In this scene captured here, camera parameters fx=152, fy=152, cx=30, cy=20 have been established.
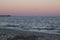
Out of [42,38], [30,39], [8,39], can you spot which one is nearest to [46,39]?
[42,38]

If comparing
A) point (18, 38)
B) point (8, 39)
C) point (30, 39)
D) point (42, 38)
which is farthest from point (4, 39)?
point (42, 38)

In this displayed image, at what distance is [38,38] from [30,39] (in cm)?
84

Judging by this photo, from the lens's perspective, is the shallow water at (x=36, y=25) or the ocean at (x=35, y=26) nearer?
the ocean at (x=35, y=26)

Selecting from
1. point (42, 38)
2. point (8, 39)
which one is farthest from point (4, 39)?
point (42, 38)

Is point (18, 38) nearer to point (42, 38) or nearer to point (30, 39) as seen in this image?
point (30, 39)

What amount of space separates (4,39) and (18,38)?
3.57 feet

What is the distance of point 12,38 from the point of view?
1107 cm

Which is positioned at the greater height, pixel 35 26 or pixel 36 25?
pixel 35 26

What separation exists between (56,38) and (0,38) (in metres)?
4.21

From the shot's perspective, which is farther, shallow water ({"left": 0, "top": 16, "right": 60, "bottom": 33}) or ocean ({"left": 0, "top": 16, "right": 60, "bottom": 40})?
shallow water ({"left": 0, "top": 16, "right": 60, "bottom": 33})

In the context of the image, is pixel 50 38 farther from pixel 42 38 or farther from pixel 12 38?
pixel 12 38

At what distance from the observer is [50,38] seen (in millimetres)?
11242

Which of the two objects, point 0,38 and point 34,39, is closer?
point 34,39

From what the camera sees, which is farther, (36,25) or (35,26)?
(36,25)
